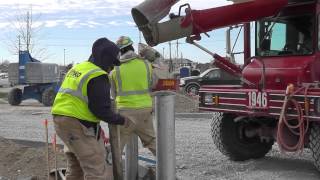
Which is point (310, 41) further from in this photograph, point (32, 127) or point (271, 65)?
point (32, 127)

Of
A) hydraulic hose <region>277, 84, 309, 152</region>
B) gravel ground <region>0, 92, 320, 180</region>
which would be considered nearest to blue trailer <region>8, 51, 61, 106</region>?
gravel ground <region>0, 92, 320, 180</region>

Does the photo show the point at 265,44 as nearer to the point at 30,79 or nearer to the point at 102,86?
the point at 102,86

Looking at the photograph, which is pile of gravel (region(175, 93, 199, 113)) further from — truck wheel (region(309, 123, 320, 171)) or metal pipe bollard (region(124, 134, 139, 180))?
metal pipe bollard (region(124, 134, 139, 180))

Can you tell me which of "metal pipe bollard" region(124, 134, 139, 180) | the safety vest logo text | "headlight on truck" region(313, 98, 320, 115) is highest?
the safety vest logo text

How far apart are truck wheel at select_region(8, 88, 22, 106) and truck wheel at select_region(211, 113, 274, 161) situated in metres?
18.5

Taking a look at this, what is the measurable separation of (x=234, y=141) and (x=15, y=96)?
62.3 ft

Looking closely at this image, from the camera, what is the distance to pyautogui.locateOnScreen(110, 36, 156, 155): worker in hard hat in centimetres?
785

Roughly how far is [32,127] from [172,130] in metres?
11.3

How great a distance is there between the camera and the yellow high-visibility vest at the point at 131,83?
7.85 meters

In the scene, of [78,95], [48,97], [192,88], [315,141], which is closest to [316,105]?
[315,141]

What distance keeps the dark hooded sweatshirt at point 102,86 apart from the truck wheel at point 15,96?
70.0 feet

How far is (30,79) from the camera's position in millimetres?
26312

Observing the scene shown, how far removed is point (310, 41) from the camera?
321 inches

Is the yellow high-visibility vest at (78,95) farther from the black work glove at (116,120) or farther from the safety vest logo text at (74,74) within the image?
the black work glove at (116,120)
